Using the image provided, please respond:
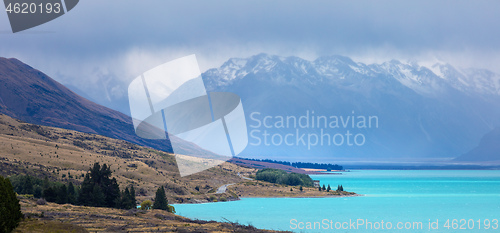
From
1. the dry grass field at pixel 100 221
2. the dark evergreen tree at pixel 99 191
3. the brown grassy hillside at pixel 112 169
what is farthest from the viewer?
the brown grassy hillside at pixel 112 169

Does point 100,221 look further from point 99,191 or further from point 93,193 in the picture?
point 93,193

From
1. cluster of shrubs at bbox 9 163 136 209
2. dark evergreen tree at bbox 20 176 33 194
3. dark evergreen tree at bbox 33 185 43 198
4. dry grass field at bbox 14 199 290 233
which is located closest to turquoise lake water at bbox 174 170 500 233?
cluster of shrubs at bbox 9 163 136 209

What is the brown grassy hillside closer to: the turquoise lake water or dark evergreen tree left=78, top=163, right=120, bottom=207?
the turquoise lake water

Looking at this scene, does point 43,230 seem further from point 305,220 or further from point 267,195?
point 267,195

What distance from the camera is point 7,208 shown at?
41.8 m

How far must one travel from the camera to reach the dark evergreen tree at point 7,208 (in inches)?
1607

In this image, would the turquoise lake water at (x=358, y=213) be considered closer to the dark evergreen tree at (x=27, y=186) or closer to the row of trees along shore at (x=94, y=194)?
the row of trees along shore at (x=94, y=194)

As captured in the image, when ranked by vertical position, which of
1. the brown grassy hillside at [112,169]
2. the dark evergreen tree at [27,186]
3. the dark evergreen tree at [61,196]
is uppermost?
the brown grassy hillside at [112,169]

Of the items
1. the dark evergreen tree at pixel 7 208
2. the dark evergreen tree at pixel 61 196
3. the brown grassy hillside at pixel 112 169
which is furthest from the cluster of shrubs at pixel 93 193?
the brown grassy hillside at pixel 112 169

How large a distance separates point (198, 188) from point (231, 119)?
366 ft

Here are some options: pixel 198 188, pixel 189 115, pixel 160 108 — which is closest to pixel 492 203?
pixel 198 188

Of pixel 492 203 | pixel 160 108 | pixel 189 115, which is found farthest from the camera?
pixel 492 203

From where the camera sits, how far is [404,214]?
359ft

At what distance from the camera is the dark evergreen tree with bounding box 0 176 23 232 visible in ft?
134
